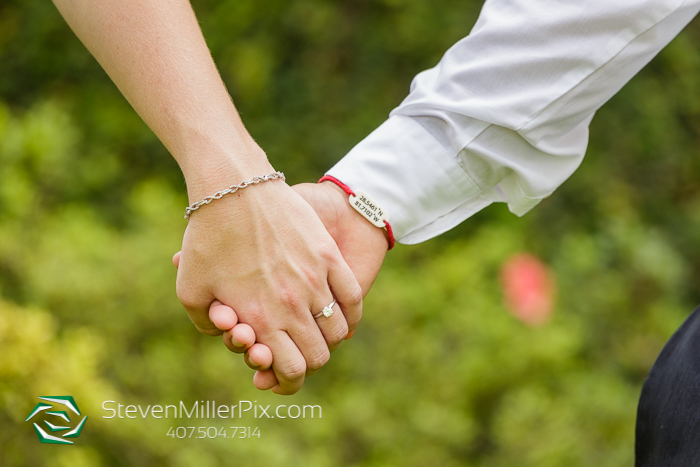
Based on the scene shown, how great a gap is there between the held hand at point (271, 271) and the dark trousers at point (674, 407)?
1.84ft

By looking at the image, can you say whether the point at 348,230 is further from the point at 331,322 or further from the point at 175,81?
the point at 175,81

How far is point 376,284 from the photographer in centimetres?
249

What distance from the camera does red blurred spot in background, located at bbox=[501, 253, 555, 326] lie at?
2.51 metres

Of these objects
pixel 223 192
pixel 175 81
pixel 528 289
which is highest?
pixel 175 81

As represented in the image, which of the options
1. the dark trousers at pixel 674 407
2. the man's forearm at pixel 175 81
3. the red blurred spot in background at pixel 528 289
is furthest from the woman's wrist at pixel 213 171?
the red blurred spot in background at pixel 528 289

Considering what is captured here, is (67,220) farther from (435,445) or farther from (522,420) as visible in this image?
(522,420)

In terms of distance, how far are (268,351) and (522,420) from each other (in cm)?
137

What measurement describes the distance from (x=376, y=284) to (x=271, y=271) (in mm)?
1413

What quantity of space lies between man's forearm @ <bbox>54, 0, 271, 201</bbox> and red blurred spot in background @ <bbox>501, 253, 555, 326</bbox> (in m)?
1.71

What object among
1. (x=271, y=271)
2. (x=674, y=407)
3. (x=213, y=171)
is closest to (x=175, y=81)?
(x=213, y=171)

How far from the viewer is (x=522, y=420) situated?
2182 mm

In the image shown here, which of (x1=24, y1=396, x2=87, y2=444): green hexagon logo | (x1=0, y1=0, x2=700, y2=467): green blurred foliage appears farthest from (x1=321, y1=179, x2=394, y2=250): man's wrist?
(x1=24, y1=396, x2=87, y2=444): green hexagon logo

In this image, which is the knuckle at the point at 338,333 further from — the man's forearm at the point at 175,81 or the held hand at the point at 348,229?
the man's forearm at the point at 175,81

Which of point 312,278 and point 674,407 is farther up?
point 312,278
